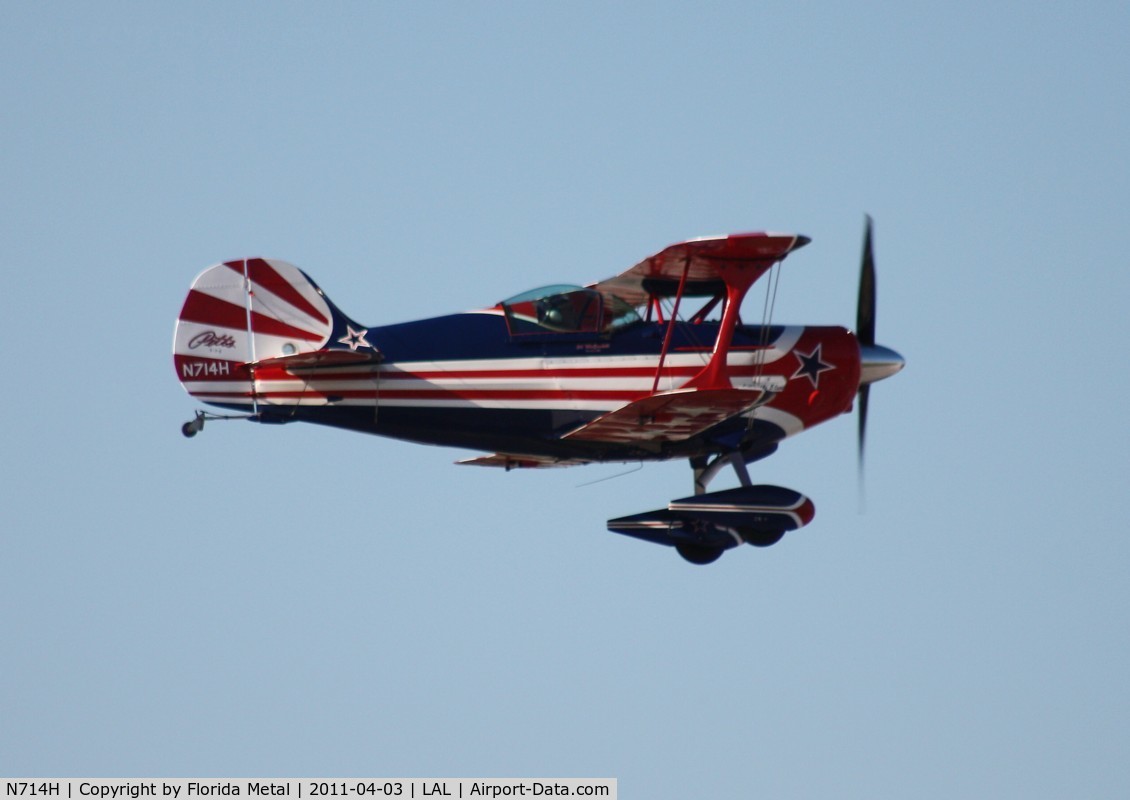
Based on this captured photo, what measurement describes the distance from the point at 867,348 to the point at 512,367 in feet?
13.8

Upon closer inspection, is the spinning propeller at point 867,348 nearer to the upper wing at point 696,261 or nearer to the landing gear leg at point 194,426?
the upper wing at point 696,261

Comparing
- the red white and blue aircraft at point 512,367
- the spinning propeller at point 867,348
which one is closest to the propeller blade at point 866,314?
the spinning propeller at point 867,348

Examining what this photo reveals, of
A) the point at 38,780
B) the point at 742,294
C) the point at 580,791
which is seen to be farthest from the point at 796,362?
the point at 38,780

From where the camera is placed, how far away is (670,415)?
70.2 feet

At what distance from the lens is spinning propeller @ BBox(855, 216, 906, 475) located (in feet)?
75.5

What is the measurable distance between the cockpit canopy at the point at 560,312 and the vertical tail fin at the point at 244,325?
1791 millimetres

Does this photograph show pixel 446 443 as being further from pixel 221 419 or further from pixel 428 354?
pixel 221 419

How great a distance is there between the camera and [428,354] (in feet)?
71.8

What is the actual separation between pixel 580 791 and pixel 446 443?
419 centimetres

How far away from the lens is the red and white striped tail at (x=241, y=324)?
71.4 feet

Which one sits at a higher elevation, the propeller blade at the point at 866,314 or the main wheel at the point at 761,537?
the propeller blade at the point at 866,314

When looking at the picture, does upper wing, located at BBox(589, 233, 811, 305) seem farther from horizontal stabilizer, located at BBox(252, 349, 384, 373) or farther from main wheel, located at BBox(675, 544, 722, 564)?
main wheel, located at BBox(675, 544, 722, 564)

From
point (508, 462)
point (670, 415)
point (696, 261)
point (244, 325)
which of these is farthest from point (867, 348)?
point (244, 325)

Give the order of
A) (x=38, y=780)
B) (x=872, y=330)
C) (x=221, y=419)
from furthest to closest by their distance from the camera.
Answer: (x=872, y=330) < (x=221, y=419) < (x=38, y=780)
